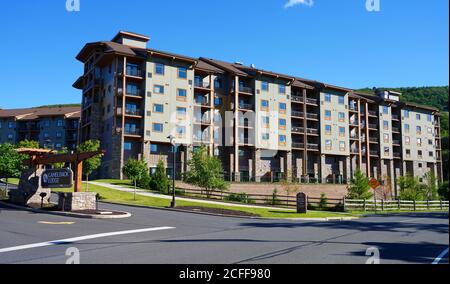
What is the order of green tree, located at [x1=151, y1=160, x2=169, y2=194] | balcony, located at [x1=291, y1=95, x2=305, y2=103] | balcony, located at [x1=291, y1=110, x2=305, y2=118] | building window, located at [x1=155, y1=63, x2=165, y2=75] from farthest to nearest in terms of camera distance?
balcony, located at [x1=291, y1=110, x2=305, y2=118] → balcony, located at [x1=291, y1=95, x2=305, y2=103] → building window, located at [x1=155, y1=63, x2=165, y2=75] → green tree, located at [x1=151, y1=160, x2=169, y2=194]

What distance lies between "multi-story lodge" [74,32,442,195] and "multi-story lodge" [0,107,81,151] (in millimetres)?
18635

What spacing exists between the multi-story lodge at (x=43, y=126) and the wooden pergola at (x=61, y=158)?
60.2 metres

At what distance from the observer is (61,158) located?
848 inches

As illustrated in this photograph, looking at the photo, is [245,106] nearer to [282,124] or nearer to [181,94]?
[282,124]

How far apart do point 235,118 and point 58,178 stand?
132 feet

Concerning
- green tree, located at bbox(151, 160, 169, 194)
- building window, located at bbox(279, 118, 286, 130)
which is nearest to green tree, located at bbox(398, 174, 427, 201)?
building window, located at bbox(279, 118, 286, 130)

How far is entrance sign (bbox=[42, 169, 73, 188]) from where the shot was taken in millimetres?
20031

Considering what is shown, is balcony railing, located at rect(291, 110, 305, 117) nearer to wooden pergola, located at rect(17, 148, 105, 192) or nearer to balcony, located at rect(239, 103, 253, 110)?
balcony, located at rect(239, 103, 253, 110)

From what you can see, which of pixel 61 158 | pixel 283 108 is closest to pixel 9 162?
pixel 61 158

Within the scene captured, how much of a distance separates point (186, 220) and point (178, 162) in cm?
3659

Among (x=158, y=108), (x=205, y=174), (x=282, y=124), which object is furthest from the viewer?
(x=282, y=124)

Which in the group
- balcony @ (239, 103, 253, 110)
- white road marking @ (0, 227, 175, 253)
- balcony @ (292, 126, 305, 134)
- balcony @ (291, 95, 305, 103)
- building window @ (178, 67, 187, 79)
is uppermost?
building window @ (178, 67, 187, 79)

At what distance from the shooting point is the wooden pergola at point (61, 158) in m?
20.8
